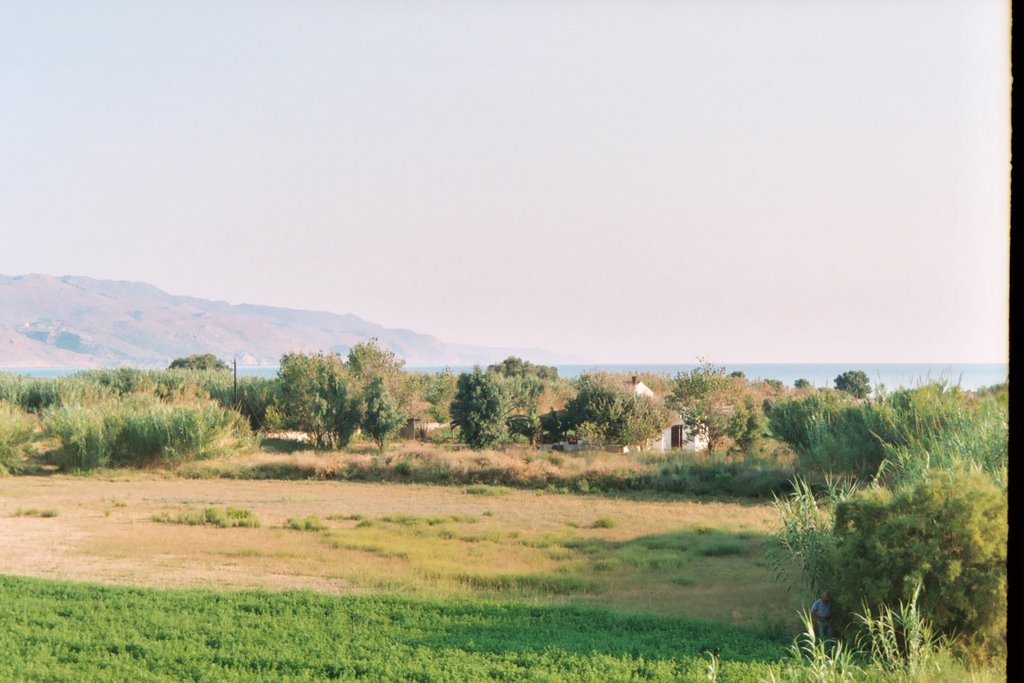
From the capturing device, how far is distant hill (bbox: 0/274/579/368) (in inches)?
2889

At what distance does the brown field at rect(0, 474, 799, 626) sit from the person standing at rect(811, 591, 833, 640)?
28.2 inches

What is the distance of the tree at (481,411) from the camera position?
19406 mm

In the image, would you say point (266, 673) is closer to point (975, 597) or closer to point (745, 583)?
point (975, 597)

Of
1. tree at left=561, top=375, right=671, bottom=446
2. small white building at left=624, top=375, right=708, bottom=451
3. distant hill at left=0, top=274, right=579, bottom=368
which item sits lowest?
small white building at left=624, top=375, right=708, bottom=451

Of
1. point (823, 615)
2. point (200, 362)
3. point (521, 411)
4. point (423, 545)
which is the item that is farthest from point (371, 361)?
point (200, 362)

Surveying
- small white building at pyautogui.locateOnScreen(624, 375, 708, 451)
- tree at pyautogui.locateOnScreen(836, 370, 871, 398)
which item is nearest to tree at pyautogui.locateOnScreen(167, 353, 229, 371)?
small white building at pyautogui.locateOnScreen(624, 375, 708, 451)

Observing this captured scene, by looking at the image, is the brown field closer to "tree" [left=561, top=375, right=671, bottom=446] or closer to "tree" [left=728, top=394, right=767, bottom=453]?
"tree" [left=561, top=375, right=671, bottom=446]

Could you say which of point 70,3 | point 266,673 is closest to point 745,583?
point 266,673

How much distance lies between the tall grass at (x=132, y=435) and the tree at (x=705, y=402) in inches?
392

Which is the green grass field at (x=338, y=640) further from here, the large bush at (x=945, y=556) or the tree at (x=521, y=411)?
the tree at (x=521, y=411)

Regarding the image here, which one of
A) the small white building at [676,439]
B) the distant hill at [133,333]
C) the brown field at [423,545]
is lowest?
the brown field at [423,545]

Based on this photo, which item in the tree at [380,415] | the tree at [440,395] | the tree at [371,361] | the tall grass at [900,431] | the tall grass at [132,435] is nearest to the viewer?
the tall grass at [900,431]

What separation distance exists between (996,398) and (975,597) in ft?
9.65

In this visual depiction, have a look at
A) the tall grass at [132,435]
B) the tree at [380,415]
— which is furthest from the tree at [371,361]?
the tall grass at [132,435]
